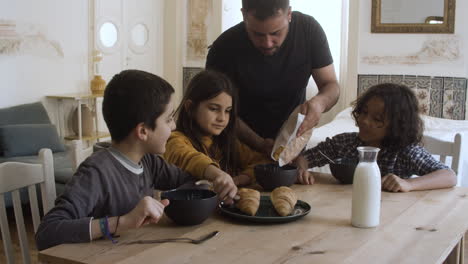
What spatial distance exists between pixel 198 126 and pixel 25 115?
9.73ft

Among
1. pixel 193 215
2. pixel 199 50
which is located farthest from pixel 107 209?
pixel 199 50

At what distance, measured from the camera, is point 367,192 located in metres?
1.37

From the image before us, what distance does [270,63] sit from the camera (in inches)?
81.7

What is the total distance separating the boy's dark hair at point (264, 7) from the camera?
1858mm

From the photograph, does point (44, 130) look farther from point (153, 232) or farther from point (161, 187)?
point (153, 232)

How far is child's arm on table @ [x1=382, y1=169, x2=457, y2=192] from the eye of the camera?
176 cm

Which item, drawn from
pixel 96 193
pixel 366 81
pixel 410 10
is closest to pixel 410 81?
pixel 366 81

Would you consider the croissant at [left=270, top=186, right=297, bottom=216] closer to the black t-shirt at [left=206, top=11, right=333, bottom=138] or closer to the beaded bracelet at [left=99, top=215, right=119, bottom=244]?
the beaded bracelet at [left=99, top=215, right=119, bottom=244]

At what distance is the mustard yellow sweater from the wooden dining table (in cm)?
25

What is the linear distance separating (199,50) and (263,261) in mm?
4917

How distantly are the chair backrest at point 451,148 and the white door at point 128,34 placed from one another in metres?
3.76

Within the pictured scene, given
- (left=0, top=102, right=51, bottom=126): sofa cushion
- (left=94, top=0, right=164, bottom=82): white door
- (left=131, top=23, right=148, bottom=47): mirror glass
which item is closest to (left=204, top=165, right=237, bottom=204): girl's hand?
(left=0, top=102, right=51, bottom=126): sofa cushion

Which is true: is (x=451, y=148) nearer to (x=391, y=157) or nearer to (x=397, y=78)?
(x=391, y=157)

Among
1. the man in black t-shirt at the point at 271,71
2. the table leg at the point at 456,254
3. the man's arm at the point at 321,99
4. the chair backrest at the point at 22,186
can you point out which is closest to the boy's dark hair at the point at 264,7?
the man in black t-shirt at the point at 271,71
